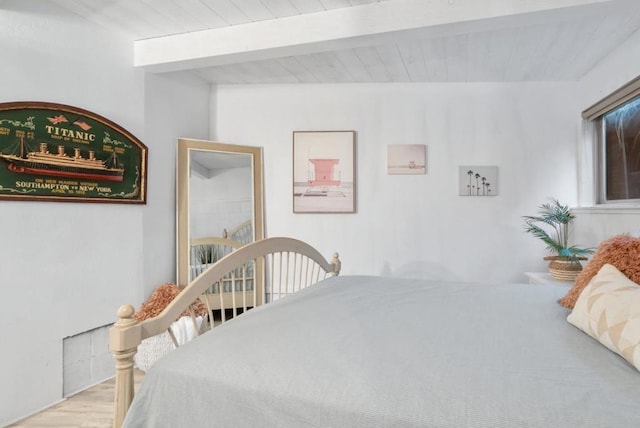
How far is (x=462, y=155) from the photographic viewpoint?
2912 mm

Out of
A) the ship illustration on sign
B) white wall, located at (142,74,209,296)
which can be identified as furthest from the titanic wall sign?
white wall, located at (142,74,209,296)

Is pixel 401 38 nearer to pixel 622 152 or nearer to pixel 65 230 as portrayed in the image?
pixel 622 152

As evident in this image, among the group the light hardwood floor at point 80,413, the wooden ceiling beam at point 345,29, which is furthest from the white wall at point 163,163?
the light hardwood floor at point 80,413

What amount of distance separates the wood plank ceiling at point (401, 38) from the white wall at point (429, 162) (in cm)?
17

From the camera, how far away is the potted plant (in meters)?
2.34

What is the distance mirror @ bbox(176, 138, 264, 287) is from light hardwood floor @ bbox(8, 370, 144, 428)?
90cm

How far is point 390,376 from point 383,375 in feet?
0.05

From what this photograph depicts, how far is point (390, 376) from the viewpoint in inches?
32.1

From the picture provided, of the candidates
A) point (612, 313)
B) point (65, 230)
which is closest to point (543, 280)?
point (612, 313)

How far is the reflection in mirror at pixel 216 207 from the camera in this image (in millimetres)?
2730

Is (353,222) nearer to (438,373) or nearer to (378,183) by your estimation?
(378,183)

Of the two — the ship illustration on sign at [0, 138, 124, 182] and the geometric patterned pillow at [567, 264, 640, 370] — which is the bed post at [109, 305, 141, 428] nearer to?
the geometric patterned pillow at [567, 264, 640, 370]

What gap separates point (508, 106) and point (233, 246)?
2545mm

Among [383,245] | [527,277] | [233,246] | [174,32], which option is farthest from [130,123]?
[527,277]
